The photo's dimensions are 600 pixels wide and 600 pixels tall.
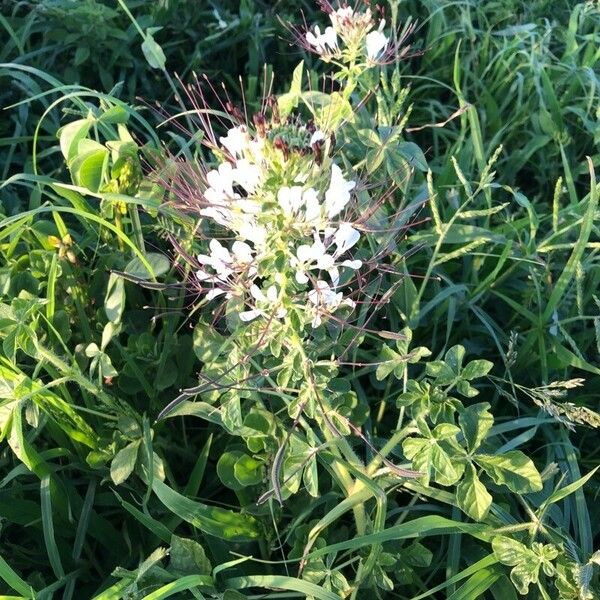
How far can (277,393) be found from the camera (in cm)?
118

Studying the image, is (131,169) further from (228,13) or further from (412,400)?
(228,13)

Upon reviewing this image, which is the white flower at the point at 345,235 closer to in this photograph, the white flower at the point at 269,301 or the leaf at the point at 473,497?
the white flower at the point at 269,301

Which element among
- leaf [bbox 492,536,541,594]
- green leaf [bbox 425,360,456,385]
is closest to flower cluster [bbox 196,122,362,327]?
green leaf [bbox 425,360,456,385]

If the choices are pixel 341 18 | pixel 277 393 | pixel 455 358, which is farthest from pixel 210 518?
pixel 341 18

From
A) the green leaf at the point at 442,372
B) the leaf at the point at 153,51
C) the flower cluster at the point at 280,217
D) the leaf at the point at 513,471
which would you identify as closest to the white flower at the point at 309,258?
the flower cluster at the point at 280,217

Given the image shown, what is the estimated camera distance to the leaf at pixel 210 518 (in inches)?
46.4

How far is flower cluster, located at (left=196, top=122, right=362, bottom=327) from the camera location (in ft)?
3.15

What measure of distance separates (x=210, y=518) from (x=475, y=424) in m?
0.45

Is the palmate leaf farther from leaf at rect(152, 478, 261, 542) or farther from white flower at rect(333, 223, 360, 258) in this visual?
white flower at rect(333, 223, 360, 258)

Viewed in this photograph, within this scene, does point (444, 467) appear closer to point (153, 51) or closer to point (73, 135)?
point (73, 135)

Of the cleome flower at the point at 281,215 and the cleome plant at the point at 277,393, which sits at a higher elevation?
the cleome flower at the point at 281,215

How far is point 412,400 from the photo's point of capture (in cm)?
113

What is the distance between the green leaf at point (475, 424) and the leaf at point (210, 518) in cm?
41

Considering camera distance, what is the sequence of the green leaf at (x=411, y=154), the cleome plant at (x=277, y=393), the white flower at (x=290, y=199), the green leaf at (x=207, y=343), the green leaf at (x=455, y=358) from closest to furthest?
the white flower at (x=290, y=199)
the cleome plant at (x=277, y=393)
the green leaf at (x=455, y=358)
the green leaf at (x=207, y=343)
the green leaf at (x=411, y=154)
